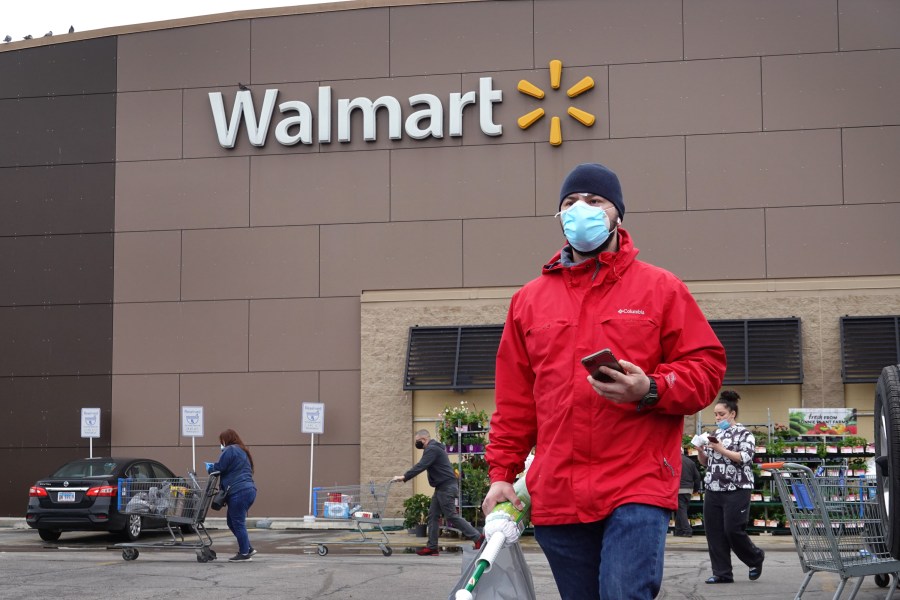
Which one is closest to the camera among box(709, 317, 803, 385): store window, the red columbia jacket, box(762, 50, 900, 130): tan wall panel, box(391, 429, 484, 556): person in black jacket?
the red columbia jacket

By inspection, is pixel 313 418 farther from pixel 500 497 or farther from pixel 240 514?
pixel 500 497

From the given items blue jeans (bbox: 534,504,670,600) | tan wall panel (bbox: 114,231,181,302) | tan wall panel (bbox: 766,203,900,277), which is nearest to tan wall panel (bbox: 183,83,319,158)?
tan wall panel (bbox: 114,231,181,302)

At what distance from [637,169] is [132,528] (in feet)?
37.9

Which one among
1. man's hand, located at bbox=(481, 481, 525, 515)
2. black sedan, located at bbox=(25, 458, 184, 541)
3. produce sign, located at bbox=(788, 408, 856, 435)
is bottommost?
black sedan, located at bbox=(25, 458, 184, 541)

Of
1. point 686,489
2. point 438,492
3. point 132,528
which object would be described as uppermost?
point 438,492

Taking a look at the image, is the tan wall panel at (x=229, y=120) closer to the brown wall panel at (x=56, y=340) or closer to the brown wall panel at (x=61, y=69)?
the brown wall panel at (x=61, y=69)

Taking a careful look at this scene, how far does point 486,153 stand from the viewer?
23000mm

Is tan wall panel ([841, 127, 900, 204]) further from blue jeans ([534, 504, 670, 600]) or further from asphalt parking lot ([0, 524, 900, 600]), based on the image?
blue jeans ([534, 504, 670, 600])

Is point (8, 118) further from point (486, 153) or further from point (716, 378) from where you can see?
point (716, 378)

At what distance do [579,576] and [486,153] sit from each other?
19.3 m

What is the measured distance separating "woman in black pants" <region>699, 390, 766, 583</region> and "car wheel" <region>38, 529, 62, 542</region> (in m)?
12.6

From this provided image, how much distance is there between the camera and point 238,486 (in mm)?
15148

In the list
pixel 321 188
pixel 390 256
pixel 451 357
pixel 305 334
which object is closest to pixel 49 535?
pixel 305 334

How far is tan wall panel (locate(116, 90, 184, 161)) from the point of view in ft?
79.4
